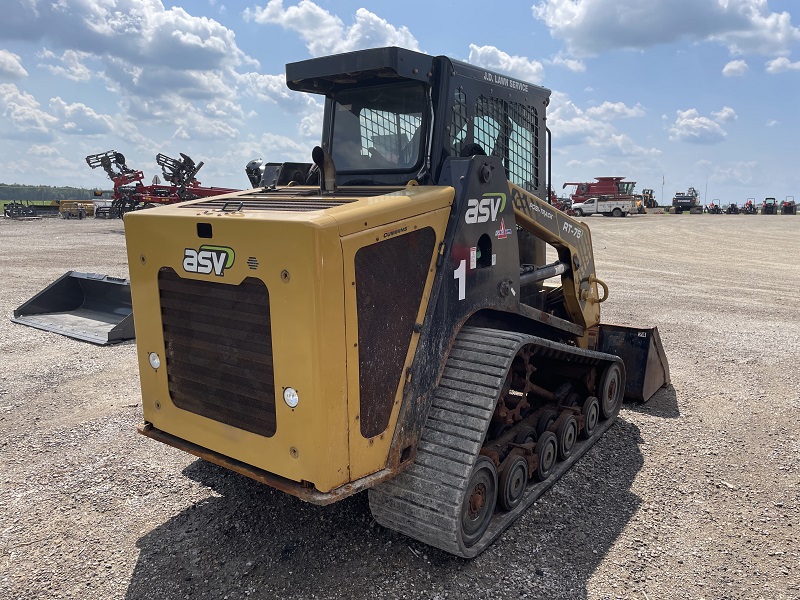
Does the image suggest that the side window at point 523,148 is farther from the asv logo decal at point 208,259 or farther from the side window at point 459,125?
the asv logo decal at point 208,259

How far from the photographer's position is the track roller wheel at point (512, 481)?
4020 mm

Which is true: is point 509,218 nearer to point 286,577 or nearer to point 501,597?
point 501,597

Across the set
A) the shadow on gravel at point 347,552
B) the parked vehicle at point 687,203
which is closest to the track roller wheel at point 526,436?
the shadow on gravel at point 347,552

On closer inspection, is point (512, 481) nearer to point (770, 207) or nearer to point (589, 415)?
point (589, 415)

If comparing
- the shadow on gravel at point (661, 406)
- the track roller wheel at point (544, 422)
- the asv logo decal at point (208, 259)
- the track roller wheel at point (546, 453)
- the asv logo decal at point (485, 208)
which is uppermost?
the asv logo decal at point (485, 208)

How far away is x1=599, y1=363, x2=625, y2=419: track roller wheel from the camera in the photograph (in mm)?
5570

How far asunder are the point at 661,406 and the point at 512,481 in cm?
299

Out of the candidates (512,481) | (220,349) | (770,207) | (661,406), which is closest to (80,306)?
(220,349)

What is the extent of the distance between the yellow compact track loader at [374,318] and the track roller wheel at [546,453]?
19 millimetres

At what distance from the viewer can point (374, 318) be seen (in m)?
3.33

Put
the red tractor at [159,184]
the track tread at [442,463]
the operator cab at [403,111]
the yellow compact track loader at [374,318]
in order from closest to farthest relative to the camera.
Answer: the yellow compact track loader at [374,318]
the track tread at [442,463]
the operator cab at [403,111]
the red tractor at [159,184]

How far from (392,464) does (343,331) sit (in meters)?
0.89

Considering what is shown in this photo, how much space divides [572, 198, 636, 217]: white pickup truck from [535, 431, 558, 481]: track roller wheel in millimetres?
39616

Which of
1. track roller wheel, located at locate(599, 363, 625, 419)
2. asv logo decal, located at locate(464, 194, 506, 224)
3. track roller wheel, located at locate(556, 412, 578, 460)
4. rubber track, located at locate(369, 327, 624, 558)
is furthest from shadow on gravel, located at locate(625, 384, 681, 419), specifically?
asv logo decal, located at locate(464, 194, 506, 224)
